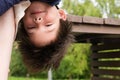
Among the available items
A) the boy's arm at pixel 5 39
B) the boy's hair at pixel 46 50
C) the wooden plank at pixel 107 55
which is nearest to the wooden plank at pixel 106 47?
the wooden plank at pixel 107 55

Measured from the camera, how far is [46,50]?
39.8 inches

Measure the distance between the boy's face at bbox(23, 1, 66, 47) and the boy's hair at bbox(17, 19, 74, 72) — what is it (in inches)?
1.0

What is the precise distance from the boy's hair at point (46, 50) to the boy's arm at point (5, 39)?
0.48 feet

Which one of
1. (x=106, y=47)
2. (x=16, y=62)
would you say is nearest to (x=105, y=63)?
(x=106, y=47)

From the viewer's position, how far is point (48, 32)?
953 mm

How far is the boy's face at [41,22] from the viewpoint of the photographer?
92 centimetres

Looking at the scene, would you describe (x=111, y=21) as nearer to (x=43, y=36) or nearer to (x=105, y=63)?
(x=105, y=63)

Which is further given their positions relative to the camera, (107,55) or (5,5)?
(107,55)

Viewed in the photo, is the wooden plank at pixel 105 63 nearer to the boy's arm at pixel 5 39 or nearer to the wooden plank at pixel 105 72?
the wooden plank at pixel 105 72

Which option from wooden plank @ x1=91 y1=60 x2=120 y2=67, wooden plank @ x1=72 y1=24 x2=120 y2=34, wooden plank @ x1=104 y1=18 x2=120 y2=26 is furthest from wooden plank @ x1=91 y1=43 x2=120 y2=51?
wooden plank @ x1=104 y1=18 x2=120 y2=26

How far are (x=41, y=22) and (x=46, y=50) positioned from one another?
12 cm

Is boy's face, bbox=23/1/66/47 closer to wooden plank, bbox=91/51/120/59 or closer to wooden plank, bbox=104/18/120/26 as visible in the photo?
wooden plank, bbox=104/18/120/26

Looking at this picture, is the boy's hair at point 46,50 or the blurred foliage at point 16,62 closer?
the boy's hair at point 46,50

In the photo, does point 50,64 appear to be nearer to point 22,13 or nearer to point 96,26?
point 22,13
